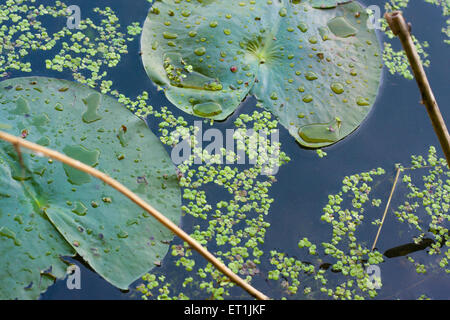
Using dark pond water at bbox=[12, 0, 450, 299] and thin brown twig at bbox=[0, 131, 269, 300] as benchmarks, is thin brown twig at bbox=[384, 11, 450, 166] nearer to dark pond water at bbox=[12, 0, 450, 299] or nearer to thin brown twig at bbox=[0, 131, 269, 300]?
dark pond water at bbox=[12, 0, 450, 299]

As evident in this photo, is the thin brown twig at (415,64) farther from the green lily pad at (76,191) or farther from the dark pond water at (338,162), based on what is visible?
the green lily pad at (76,191)

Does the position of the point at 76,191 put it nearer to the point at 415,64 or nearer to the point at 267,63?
the point at 267,63

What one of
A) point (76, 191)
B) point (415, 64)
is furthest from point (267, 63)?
point (76, 191)

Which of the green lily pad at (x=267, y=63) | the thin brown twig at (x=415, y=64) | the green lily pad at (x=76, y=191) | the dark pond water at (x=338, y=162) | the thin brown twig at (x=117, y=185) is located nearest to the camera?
the thin brown twig at (x=117, y=185)

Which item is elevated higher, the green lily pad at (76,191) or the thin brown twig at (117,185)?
the thin brown twig at (117,185)

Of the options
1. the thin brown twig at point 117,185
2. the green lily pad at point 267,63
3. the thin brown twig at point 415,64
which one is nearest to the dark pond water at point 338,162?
the green lily pad at point 267,63

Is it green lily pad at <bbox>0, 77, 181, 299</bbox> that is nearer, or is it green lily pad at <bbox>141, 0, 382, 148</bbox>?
green lily pad at <bbox>0, 77, 181, 299</bbox>

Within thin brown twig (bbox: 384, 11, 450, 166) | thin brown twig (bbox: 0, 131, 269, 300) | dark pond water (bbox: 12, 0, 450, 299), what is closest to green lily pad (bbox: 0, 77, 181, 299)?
dark pond water (bbox: 12, 0, 450, 299)
